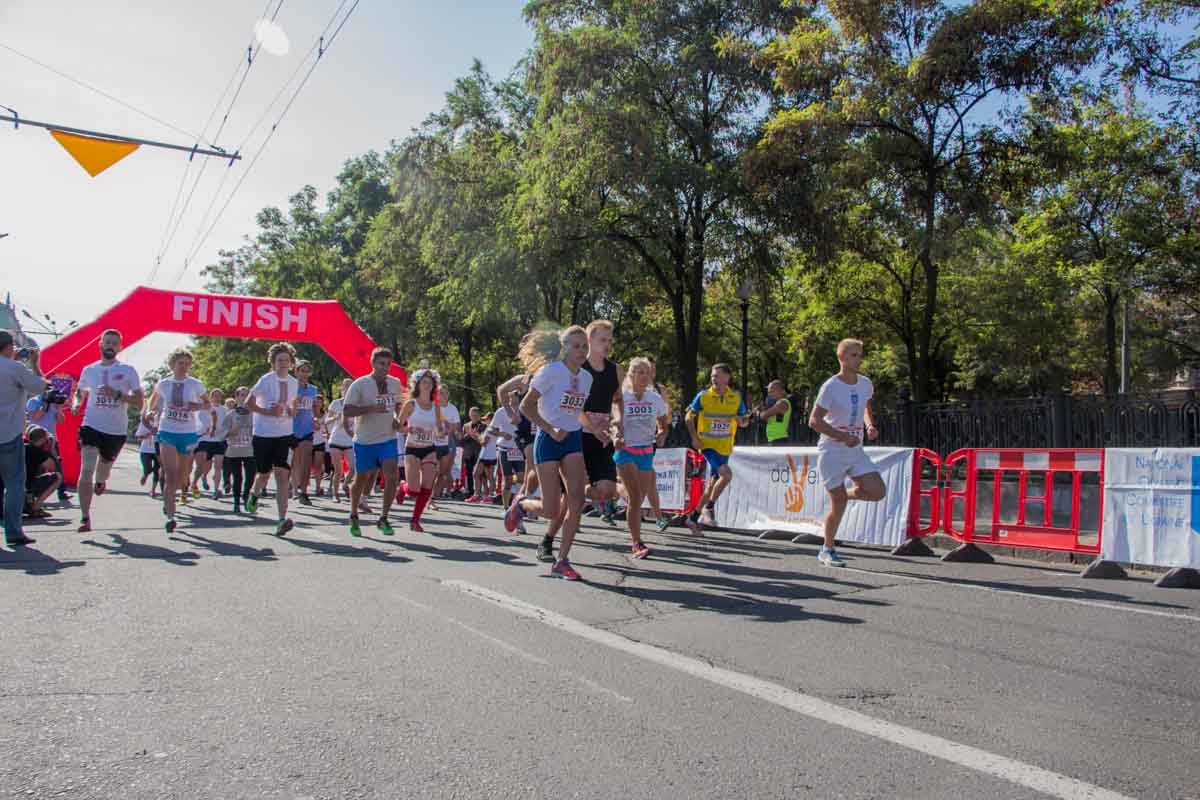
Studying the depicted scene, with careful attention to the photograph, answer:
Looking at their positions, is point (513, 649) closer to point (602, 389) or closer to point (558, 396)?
point (558, 396)

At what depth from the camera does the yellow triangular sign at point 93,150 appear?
12.7m

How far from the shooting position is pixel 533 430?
33.3ft

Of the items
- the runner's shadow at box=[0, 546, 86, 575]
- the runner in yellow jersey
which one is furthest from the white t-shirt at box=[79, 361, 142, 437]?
the runner in yellow jersey

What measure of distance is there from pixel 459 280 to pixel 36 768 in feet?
78.1

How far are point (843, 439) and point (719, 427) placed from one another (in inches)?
120

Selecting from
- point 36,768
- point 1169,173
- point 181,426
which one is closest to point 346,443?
point 181,426

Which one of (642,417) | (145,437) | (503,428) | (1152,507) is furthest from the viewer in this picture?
(145,437)

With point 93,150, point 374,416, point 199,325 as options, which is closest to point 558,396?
point 374,416

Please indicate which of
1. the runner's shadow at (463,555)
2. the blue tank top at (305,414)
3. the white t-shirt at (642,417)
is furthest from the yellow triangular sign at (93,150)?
the white t-shirt at (642,417)

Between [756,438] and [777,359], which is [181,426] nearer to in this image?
[756,438]

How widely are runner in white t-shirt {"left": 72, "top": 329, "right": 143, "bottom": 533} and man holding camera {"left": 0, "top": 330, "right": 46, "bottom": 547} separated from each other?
150 cm

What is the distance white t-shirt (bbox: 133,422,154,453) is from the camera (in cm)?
1703

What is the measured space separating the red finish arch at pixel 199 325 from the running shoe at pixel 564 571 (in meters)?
12.2

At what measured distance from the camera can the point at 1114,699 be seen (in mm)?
3715
